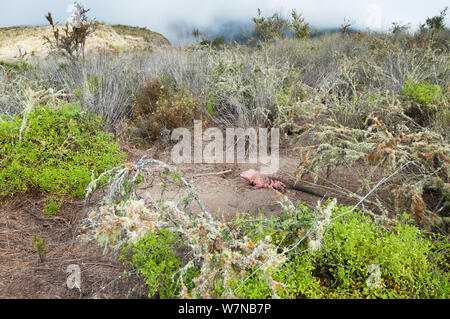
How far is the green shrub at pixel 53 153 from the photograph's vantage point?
2.92 meters

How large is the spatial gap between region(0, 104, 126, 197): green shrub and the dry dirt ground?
19 centimetres

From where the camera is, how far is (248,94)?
5.31 m

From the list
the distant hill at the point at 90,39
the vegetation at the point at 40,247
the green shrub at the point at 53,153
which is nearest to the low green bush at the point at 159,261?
the vegetation at the point at 40,247

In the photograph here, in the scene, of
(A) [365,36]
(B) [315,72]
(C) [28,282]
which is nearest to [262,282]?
(C) [28,282]

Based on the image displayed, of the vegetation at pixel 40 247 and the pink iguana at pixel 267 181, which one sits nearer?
the vegetation at pixel 40 247

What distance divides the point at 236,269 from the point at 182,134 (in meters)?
3.08

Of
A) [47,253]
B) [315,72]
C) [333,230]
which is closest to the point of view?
[333,230]

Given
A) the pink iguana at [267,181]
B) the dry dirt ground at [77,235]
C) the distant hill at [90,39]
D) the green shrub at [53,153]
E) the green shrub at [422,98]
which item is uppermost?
the distant hill at [90,39]

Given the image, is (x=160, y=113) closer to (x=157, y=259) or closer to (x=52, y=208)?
(x=52, y=208)

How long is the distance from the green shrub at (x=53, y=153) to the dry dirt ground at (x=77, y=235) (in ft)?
0.63

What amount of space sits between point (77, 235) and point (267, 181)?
6.29 ft

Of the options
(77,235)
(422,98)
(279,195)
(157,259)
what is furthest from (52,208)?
(422,98)

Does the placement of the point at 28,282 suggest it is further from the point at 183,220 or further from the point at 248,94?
the point at 248,94

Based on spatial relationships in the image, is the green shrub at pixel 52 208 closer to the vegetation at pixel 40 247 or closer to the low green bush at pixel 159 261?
the vegetation at pixel 40 247
